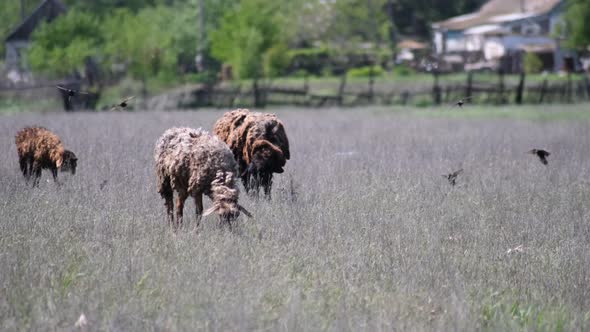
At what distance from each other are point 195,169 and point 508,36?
57494 mm

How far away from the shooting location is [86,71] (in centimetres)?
4531

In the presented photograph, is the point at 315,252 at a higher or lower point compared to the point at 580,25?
lower

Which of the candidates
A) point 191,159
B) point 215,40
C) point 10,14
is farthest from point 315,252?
point 10,14

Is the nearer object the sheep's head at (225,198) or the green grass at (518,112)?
the sheep's head at (225,198)

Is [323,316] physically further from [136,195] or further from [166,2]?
[166,2]

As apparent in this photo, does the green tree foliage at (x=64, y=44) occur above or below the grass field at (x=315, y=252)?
above

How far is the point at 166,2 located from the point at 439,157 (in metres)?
68.4

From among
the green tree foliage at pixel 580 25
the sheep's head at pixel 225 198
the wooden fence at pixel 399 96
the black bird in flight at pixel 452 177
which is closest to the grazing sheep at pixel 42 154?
the sheep's head at pixel 225 198

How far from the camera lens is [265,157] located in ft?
35.5

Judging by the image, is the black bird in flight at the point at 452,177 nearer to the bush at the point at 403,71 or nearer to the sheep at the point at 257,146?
the sheep at the point at 257,146

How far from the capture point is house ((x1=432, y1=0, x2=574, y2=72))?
58009 millimetres

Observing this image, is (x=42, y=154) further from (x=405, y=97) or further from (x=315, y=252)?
(x=405, y=97)

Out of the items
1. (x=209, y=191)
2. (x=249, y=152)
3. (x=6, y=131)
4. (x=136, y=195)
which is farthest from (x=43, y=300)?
(x=6, y=131)

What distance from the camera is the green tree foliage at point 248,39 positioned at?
1799 inches
